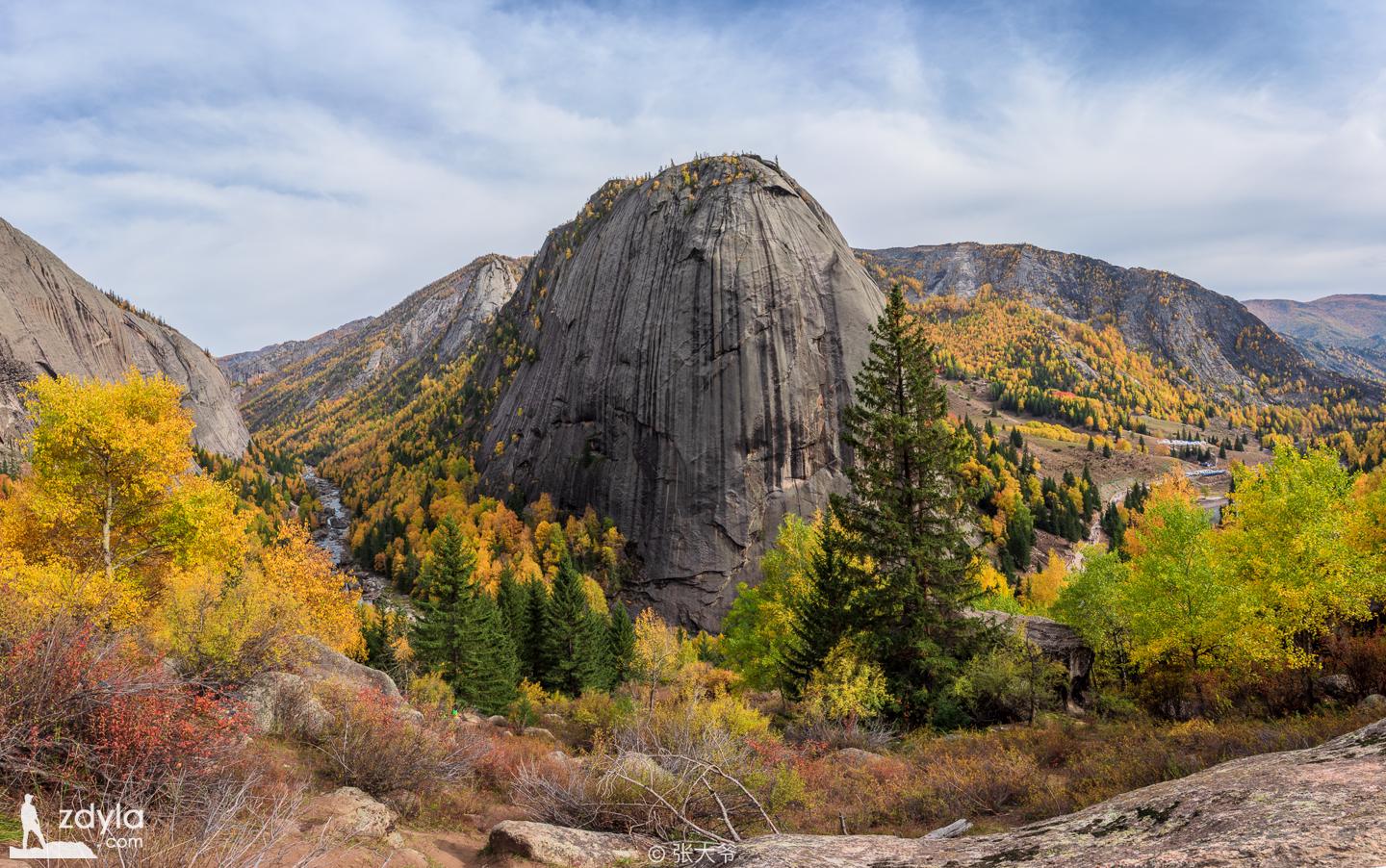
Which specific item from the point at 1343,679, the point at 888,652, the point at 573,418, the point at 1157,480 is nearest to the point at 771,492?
the point at 573,418

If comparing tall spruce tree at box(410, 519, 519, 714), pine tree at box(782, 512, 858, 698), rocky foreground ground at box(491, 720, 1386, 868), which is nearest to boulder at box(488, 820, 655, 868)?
rocky foreground ground at box(491, 720, 1386, 868)

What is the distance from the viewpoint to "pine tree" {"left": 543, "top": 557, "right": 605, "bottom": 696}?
37.0 metres

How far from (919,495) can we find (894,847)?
16.9 metres

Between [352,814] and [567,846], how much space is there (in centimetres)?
355

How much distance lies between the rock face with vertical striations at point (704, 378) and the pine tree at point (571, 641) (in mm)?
30813

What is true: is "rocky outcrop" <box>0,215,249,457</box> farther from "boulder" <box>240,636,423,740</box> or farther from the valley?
"boulder" <box>240,636,423,740</box>

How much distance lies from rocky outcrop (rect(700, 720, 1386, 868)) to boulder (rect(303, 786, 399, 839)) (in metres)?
6.14

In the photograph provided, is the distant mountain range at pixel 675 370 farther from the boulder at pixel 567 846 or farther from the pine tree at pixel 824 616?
the boulder at pixel 567 846

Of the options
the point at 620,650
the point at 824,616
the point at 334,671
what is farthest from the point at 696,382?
the point at 334,671

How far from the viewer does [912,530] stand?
2144 centimetres

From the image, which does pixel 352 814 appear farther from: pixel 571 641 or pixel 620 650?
pixel 620 650

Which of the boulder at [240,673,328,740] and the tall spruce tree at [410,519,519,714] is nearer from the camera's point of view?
the boulder at [240,673,328,740]

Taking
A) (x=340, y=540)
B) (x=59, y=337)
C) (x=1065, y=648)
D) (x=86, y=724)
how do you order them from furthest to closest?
(x=340, y=540), (x=59, y=337), (x=1065, y=648), (x=86, y=724)

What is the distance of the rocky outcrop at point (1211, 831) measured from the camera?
136 inches
